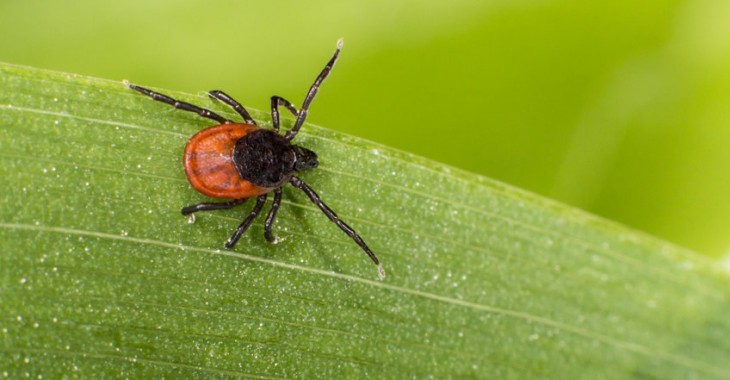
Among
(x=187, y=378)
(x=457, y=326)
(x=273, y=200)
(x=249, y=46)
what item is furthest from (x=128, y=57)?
(x=457, y=326)

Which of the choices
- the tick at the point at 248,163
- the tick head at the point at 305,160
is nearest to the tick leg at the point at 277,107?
the tick at the point at 248,163

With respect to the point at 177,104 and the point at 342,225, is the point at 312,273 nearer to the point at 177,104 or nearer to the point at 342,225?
the point at 342,225

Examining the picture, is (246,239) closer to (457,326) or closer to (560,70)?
(457,326)

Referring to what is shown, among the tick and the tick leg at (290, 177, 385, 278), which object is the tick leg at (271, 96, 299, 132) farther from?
the tick leg at (290, 177, 385, 278)

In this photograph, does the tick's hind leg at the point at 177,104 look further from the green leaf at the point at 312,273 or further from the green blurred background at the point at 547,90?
the green blurred background at the point at 547,90

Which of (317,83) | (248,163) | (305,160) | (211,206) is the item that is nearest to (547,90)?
(317,83)

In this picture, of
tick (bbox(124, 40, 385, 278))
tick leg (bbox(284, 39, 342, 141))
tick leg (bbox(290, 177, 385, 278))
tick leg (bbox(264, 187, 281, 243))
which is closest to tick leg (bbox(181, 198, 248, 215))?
tick (bbox(124, 40, 385, 278))

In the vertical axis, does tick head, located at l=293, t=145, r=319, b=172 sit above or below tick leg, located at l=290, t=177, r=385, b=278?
above
